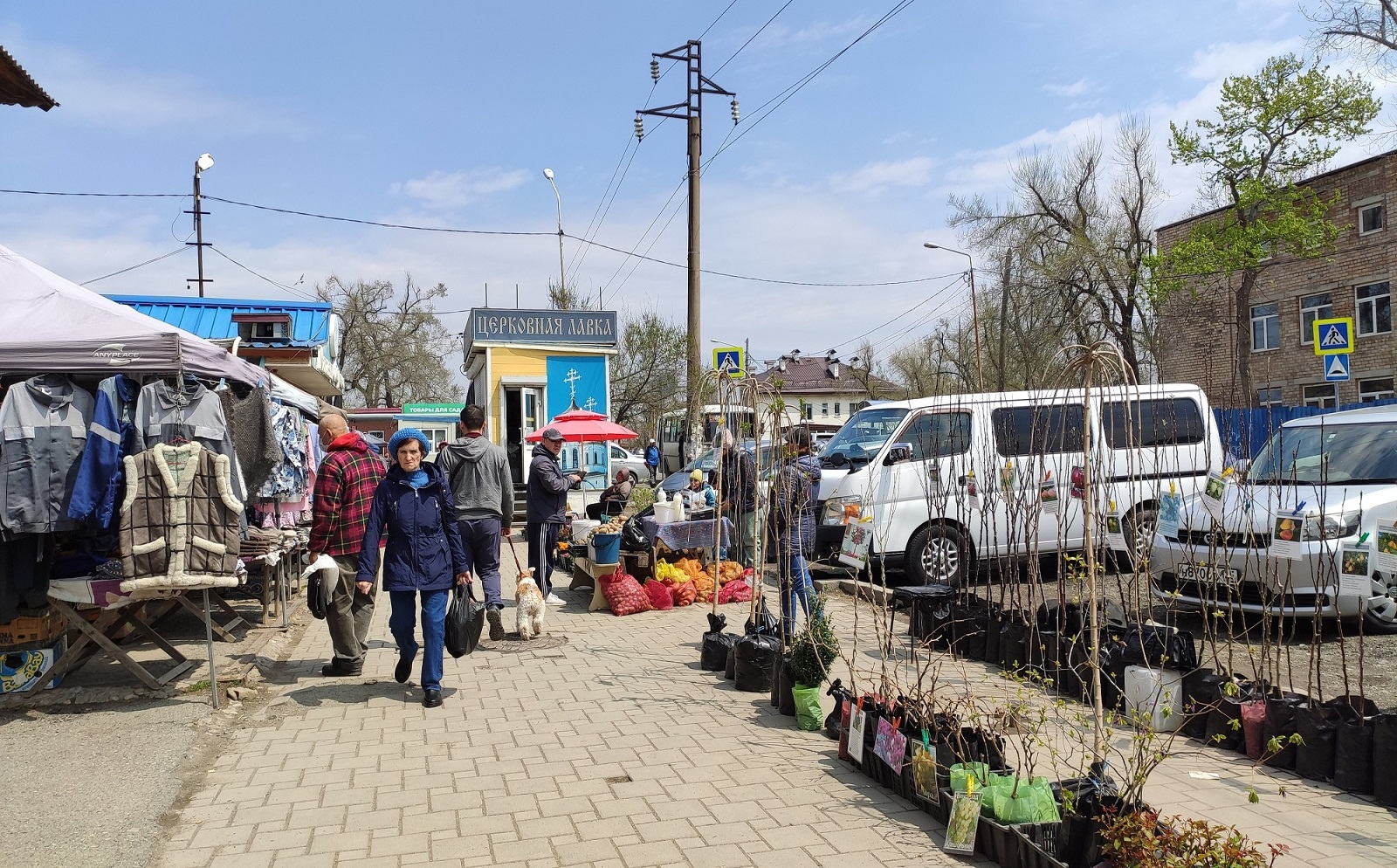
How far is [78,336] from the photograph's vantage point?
19.7ft

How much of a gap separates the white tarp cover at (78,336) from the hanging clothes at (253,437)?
1.87ft

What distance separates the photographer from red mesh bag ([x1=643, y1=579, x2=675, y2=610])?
9.95 meters

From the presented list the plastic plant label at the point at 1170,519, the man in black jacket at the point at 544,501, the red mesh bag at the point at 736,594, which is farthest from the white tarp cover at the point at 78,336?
the plastic plant label at the point at 1170,519

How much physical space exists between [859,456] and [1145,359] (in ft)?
89.2

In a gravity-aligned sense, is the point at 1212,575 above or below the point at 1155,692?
above

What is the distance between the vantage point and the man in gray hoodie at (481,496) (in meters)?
7.76

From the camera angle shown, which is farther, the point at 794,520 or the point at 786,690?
the point at 794,520

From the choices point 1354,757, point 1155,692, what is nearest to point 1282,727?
point 1354,757

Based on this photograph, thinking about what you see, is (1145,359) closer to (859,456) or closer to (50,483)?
(859,456)

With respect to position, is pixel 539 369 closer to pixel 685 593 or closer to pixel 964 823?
pixel 685 593

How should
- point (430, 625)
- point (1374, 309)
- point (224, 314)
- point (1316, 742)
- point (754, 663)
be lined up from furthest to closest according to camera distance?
point (1374, 309) → point (224, 314) → point (754, 663) → point (430, 625) → point (1316, 742)

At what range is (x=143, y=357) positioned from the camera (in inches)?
235

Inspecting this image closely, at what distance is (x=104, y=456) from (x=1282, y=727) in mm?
6724

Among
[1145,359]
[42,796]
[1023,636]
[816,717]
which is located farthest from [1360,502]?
[1145,359]
